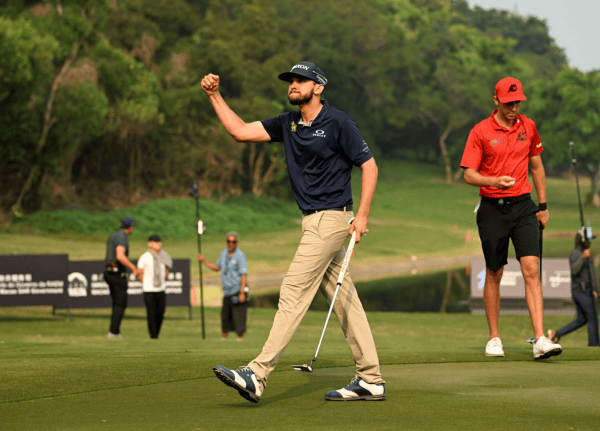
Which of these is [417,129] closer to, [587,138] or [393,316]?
[587,138]

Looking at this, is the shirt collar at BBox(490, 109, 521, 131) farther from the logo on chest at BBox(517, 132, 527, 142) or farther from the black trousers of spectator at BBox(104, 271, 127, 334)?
the black trousers of spectator at BBox(104, 271, 127, 334)

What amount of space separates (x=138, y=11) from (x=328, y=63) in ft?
87.7

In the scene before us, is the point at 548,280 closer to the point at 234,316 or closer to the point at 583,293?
the point at 583,293

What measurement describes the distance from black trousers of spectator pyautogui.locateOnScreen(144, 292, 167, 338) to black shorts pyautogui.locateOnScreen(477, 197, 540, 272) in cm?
828

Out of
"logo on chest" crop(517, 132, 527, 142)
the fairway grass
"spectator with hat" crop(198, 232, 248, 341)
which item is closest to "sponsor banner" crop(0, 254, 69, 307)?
"spectator with hat" crop(198, 232, 248, 341)

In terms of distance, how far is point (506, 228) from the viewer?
23.8 ft

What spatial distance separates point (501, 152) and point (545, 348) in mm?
1680

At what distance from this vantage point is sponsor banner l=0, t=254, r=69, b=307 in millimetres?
17719

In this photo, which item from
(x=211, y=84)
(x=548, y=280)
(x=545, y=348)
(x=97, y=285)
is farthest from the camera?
(x=548, y=280)

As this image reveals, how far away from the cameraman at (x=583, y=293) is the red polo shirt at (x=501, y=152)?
254 inches

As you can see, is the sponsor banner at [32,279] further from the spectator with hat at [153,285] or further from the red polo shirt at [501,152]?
the red polo shirt at [501,152]

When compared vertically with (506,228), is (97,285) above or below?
below

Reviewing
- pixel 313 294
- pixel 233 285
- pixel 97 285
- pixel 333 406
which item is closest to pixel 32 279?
pixel 97 285

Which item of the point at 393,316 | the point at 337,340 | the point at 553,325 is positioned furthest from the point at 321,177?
the point at 393,316
